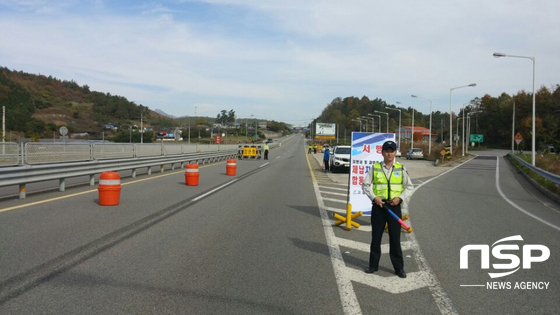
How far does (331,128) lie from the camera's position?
114 metres

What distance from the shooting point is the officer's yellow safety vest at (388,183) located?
20.2ft

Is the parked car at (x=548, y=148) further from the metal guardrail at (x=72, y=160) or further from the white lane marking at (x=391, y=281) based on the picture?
the white lane marking at (x=391, y=281)

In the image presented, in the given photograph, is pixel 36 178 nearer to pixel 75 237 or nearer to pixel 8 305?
pixel 75 237

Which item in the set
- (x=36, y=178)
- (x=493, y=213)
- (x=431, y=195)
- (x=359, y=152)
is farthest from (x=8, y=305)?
(x=431, y=195)

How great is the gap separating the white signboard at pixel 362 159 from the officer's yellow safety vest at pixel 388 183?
13.8 ft

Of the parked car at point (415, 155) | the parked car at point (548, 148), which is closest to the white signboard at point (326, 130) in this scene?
the parked car at point (548, 148)

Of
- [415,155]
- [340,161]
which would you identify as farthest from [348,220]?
[415,155]

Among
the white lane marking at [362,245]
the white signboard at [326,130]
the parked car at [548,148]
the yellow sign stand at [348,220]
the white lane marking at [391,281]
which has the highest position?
the white signboard at [326,130]

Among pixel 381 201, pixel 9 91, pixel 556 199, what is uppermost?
pixel 9 91

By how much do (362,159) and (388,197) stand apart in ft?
14.7

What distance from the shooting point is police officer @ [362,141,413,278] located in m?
6.17

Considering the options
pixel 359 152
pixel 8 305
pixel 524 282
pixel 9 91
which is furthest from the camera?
pixel 9 91

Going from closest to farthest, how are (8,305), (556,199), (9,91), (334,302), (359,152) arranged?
(8,305) → (334,302) → (359,152) → (556,199) → (9,91)

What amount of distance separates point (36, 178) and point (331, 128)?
103 m
